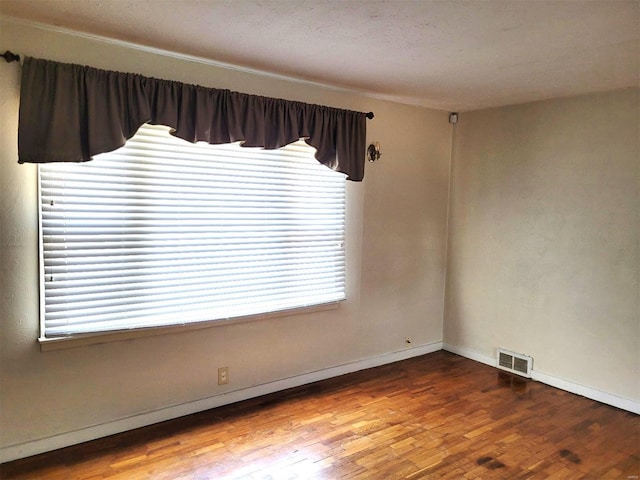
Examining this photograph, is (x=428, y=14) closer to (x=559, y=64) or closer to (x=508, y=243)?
(x=559, y=64)

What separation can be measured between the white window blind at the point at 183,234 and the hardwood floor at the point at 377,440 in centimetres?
71

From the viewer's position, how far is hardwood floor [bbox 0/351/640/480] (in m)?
2.48

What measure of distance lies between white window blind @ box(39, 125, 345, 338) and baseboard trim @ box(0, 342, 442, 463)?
1.97 feet

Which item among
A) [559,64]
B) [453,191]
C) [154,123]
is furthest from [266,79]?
[453,191]

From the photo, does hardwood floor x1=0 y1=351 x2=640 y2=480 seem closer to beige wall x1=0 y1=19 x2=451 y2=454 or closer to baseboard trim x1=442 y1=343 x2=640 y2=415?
baseboard trim x1=442 y1=343 x2=640 y2=415

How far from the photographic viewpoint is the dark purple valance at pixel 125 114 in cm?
234

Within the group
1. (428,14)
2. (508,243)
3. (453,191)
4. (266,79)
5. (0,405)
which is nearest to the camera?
(428,14)

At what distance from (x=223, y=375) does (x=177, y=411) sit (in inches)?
14.8

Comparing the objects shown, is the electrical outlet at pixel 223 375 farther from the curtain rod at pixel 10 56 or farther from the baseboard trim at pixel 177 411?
the curtain rod at pixel 10 56

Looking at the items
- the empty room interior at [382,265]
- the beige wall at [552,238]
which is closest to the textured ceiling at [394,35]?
the empty room interior at [382,265]

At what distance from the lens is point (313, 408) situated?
127 inches

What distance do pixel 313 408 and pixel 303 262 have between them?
1.09m

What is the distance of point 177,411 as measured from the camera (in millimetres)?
3021

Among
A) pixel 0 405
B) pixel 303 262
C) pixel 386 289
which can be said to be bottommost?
pixel 0 405
